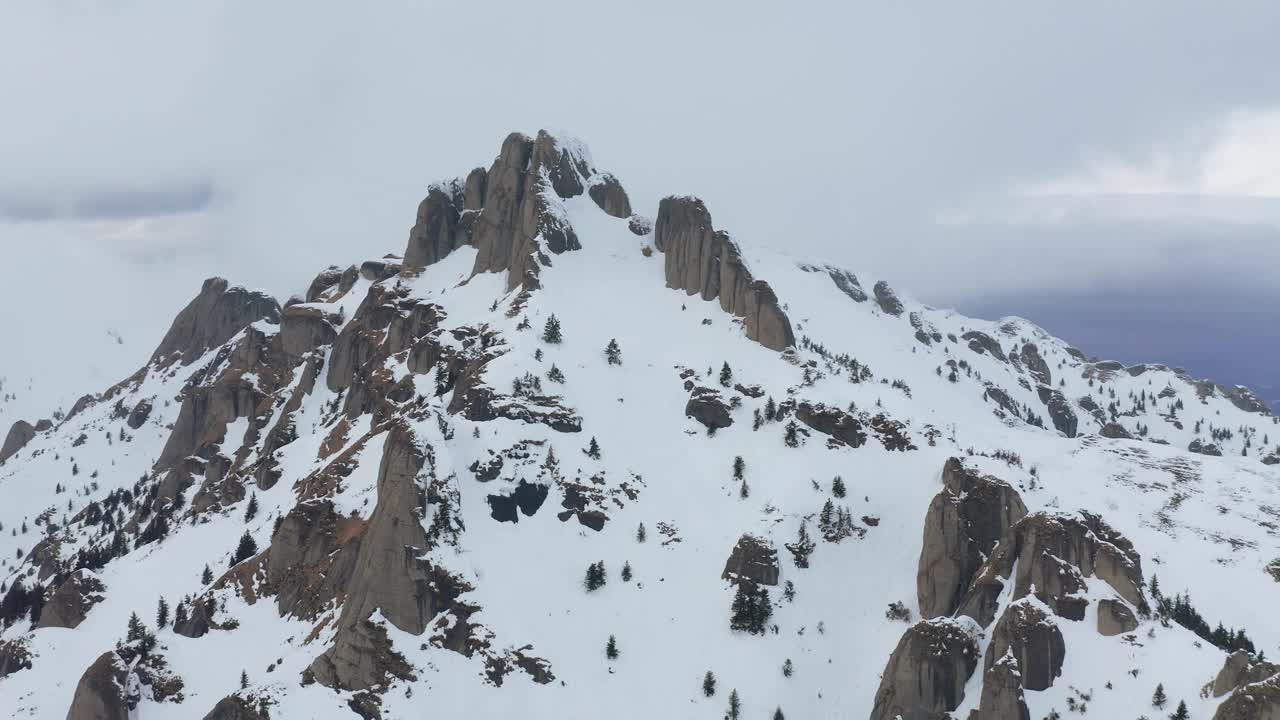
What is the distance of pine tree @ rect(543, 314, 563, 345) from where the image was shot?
421ft

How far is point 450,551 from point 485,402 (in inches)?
1005

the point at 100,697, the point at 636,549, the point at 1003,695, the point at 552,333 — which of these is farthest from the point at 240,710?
the point at 552,333

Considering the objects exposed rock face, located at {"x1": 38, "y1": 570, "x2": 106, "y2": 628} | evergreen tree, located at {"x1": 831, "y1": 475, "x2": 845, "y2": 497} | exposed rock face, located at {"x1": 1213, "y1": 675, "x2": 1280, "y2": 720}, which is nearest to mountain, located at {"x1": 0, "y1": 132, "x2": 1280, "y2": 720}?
exposed rock face, located at {"x1": 1213, "y1": 675, "x2": 1280, "y2": 720}

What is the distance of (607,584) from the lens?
3686 inches

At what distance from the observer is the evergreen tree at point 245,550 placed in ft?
349

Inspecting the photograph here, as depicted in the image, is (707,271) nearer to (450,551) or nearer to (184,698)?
(450,551)

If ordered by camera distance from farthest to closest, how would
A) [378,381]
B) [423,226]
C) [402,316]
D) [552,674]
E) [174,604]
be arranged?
[423,226]
[402,316]
[378,381]
[174,604]
[552,674]

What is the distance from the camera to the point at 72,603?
106125 mm

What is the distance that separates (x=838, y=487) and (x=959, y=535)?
1845 cm

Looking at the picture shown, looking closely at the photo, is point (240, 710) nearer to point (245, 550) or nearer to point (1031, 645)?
point (245, 550)

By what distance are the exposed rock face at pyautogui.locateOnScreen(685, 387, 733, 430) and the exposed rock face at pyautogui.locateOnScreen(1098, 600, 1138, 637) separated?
5503cm

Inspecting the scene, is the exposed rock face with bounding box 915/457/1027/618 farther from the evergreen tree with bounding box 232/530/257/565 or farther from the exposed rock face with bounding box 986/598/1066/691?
the evergreen tree with bounding box 232/530/257/565

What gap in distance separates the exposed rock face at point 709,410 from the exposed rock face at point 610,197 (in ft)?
246

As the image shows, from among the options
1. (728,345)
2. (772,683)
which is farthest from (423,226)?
(772,683)
